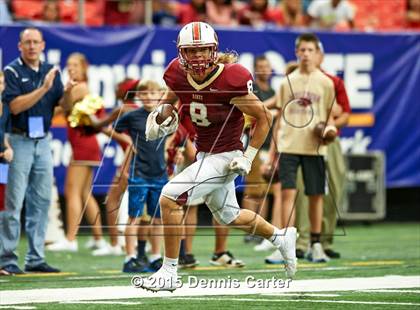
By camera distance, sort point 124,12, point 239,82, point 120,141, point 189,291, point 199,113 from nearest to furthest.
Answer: point 239,82 < point 199,113 < point 189,291 < point 120,141 < point 124,12

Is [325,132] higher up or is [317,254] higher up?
[325,132]

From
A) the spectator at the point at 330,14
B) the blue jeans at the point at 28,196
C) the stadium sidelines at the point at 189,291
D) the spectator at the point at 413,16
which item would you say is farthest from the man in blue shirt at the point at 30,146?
the spectator at the point at 413,16

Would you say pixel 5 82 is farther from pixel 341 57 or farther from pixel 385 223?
pixel 385 223

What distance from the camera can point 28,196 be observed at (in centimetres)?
1054

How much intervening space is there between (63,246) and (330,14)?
5.95 metres

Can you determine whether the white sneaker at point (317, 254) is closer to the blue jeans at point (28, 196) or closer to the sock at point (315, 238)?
the sock at point (315, 238)

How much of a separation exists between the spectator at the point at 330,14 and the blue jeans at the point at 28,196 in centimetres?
724

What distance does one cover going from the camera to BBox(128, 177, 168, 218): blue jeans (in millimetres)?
10375

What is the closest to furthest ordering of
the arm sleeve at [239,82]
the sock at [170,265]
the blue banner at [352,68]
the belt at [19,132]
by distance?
the sock at [170,265]
the arm sleeve at [239,82]
the belt at [19,132]
the blue banner at [352,68]

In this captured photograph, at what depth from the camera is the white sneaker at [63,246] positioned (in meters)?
13.0

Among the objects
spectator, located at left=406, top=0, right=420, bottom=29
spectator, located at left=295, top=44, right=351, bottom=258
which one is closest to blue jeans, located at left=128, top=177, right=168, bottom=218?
spectator, located at left=295, top=44, right=351, bottom=258

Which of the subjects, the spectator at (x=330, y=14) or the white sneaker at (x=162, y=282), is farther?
the spectator at (x=330, y=14)

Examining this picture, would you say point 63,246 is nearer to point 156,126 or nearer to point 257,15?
point 156,126

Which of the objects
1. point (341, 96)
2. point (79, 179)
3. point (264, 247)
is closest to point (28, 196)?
point (79, 179)
